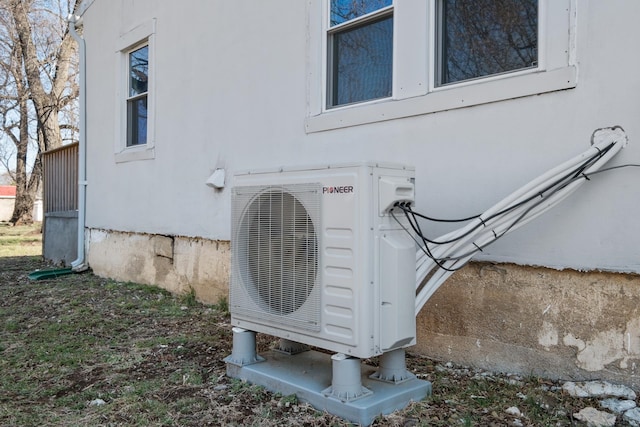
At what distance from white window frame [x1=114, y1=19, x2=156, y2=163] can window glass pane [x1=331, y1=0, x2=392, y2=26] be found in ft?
10.1

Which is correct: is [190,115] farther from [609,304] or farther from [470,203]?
[609,304]

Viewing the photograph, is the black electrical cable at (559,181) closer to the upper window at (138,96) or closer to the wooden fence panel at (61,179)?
the upper window at (138,96)

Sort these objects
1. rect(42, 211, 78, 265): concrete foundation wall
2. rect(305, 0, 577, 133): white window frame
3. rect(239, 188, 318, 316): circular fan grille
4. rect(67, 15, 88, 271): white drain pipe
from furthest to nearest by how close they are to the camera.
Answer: rect(42, 211, 78, 265): concrete foundation wall < rect(67, 15, 88, 271): white drain pipe < rect(305, 0, 577, 133): white window frame < rect(239, 188, 318, 316): circular fan grille

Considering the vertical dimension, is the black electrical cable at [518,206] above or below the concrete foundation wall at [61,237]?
above

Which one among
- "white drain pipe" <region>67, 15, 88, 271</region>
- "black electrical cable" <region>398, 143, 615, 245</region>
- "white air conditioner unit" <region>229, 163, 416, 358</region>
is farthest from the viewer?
"white drain pipe" <region>67, 15, 88, 271</region>

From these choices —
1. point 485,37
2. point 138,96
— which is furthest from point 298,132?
point 138,96

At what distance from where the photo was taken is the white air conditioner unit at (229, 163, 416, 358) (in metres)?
2.54

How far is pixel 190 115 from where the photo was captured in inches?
225

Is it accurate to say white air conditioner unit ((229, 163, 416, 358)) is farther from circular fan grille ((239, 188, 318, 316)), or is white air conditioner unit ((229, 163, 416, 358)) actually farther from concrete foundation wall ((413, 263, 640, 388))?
concrete foundation wall ((413, 263, 640, 388))

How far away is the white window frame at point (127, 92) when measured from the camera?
6406 millimetres

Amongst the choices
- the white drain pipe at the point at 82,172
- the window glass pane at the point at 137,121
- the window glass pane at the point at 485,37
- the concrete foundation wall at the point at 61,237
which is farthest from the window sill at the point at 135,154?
the window glass pane at the point at 485,37

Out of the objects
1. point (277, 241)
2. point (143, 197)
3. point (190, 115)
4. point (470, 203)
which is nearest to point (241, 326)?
point (277, 241)

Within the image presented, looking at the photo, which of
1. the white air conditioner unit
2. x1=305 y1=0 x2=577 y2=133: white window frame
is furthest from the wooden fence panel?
the white air conditioner unit

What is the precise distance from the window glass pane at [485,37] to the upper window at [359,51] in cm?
45
